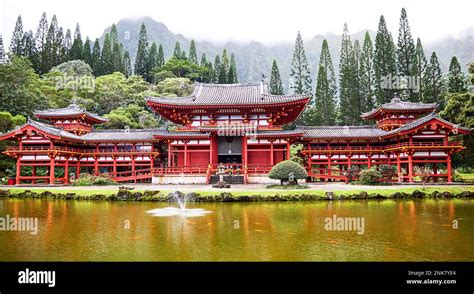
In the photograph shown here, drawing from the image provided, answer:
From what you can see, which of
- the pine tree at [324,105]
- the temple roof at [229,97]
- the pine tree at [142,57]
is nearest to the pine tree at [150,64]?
the pine tree at [142,57]

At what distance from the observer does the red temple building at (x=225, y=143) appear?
28641mm

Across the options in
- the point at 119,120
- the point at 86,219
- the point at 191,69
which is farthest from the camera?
the point at 191,69

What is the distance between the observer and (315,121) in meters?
55.7

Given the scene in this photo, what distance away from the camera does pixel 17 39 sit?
2692 inches

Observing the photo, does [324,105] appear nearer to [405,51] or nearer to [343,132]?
[405,51]

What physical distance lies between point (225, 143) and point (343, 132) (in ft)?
38.7

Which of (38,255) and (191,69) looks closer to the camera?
(38,255)

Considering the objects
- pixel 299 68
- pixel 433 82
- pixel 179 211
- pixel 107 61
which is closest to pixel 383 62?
pixel 433 82

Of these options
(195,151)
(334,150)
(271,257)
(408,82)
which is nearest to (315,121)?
(408,82)

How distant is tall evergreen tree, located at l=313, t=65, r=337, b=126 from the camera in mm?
55553

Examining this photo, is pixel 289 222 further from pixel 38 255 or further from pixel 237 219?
pixel 38 255
